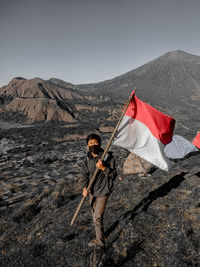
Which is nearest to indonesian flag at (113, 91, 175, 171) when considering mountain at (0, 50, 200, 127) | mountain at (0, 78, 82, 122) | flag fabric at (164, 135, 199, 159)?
flag fabric at (164, 135, 199, 159)

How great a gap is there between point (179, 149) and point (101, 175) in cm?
960

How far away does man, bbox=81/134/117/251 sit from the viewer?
10.4 feet

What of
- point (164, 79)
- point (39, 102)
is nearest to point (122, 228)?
point (39, 102)

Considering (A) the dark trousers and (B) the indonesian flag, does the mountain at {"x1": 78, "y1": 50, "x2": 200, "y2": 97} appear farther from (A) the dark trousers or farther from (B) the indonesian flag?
(A) the dark trousers

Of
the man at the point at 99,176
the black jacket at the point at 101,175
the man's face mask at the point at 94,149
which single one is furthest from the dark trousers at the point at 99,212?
the man's face mask at the point at 94,149

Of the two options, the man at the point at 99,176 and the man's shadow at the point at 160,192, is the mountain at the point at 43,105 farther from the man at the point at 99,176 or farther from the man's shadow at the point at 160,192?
the man at the point at 99,176

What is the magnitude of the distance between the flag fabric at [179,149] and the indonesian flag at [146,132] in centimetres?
754

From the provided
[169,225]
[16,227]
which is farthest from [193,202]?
[16,227]

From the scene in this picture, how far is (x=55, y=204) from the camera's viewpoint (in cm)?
646

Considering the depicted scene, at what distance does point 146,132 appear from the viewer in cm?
402

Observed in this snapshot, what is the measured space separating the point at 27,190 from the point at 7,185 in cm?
226

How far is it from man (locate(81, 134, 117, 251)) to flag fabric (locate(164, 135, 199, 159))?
864 cm

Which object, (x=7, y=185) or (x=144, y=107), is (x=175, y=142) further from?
(x=7, y=185)

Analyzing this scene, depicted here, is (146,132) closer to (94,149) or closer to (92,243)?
(94,149)
